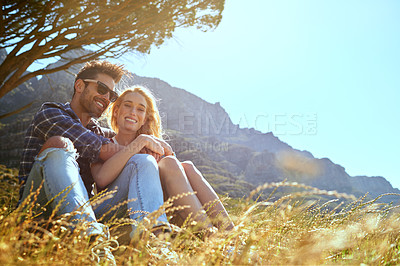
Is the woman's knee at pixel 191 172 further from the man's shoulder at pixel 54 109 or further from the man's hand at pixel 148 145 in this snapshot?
the man's shoulder at pixel 54 109

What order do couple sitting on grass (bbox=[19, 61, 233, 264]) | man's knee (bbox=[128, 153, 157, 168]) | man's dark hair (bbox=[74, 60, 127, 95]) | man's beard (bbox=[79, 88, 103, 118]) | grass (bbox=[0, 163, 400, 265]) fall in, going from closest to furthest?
grass (bbox=[0, 163, 400, 265]) → couple sitting on grass (bbox=[19, 61, 233, 264]) → man's knee (bbox=[128, 153, 157, 168]) → man's beard (bbox=[79, 88, 103, 118]) → man's dark hair (bbox=[74, 60, 127, 95])

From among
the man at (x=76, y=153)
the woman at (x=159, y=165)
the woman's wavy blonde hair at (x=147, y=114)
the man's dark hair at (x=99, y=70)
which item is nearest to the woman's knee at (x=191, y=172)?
the woman at (x=159, y=165)

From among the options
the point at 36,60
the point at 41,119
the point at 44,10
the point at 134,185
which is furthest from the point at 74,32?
the point at 134,185

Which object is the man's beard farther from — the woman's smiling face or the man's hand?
the man's hand

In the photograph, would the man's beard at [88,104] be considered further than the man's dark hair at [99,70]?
No

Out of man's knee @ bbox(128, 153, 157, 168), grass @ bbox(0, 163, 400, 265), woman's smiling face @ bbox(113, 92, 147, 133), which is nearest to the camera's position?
grass @ bbox(0, 163, 400, 265)

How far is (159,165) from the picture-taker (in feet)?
9.96

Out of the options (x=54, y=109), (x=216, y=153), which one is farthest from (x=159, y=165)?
(x=216, y=153)

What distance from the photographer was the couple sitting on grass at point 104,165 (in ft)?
6.83

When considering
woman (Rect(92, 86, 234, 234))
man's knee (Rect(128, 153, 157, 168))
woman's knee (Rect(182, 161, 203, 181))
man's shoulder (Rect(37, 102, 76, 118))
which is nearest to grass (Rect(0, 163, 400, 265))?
woman (Rect(92, 86, 234, 234))

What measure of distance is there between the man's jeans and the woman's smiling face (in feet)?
4.12

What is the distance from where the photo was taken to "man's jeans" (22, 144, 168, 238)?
1.98 m

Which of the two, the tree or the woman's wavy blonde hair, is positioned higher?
the tree

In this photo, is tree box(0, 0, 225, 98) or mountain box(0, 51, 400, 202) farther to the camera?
mountain box(0, 51, 400, 202)
